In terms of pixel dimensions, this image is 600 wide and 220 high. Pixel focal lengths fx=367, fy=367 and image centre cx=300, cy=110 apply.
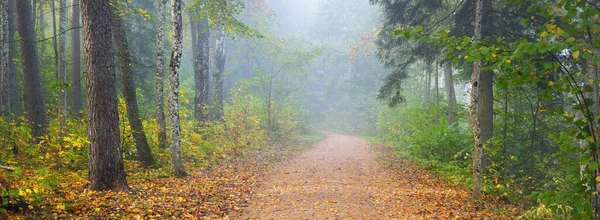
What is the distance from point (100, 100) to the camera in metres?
7.24

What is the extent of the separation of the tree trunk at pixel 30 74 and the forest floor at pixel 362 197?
7124 mm

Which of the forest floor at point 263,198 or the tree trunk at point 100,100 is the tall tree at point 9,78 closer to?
the tree trunk at point 100,100

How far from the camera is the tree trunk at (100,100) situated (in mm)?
7039

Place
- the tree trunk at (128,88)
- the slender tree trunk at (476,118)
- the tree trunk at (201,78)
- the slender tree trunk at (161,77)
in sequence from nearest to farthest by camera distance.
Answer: the slender tree trunk at (476,118)
the tree trunk at (128,88)
the slender tree trunk at (161,77)
the tree trunk at (201,78)

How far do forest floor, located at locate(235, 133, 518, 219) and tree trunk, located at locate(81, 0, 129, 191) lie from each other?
111 inches

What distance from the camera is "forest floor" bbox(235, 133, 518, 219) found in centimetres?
701

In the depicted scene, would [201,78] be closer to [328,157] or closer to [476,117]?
[328,157]

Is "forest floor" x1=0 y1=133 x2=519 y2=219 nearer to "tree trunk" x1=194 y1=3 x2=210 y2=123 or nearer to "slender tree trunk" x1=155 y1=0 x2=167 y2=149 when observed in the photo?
"slender tree trunk" x1=155 y1=0 x2=167 y2=149

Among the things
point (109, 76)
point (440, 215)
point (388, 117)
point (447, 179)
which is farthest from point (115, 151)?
point (388, 117)

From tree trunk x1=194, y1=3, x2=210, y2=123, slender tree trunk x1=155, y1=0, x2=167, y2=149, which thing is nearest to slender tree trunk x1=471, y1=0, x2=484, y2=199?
slender tree trunk x1=155, y1=0, x2=167, y2=149

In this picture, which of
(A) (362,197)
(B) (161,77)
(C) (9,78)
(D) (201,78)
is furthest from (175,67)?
(D) (201,78)

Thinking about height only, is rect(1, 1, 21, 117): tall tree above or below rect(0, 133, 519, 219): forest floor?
above

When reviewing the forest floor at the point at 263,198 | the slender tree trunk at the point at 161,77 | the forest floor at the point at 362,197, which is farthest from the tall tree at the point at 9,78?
the forest floor at the point at 362,197

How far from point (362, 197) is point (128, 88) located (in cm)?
683
